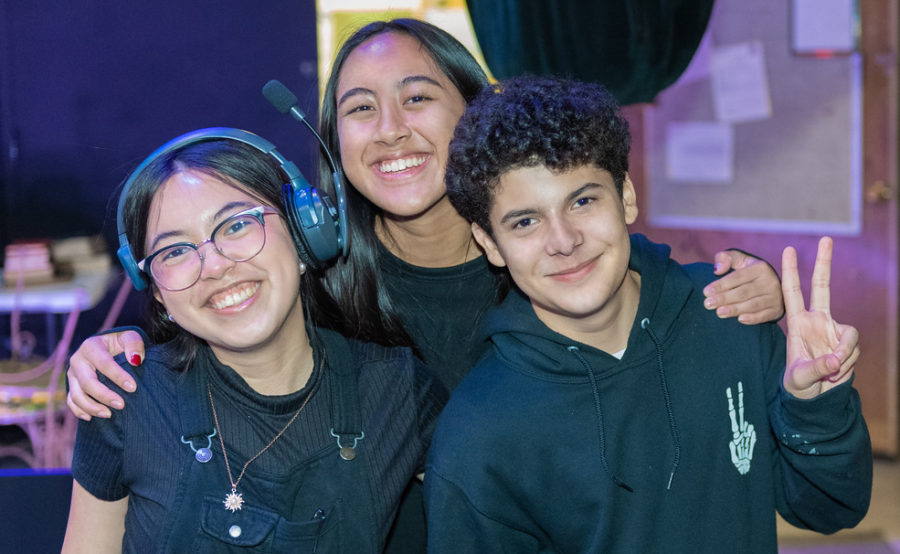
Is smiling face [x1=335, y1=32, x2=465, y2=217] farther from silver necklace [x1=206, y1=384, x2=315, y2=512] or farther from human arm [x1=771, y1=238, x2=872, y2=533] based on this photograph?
human arm [x1=771, y1=238, x2=872, y2=533]

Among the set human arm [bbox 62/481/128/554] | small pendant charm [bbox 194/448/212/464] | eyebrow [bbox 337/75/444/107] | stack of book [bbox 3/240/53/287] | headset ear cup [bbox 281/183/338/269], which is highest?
eyebrow [bbox 337/75/444/107]

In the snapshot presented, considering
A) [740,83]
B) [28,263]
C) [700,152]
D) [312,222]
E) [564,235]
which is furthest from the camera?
[700,152]

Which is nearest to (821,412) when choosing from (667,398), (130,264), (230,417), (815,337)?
(815,337)

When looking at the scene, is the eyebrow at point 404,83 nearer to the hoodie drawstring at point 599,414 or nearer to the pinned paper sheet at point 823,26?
the hoodie drawstring at point 599,414

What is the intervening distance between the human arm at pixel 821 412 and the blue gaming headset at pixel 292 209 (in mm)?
864

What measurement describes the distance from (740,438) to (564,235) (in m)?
0.51

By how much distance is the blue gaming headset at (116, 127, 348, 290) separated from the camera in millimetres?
1652

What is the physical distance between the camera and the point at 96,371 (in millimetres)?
1704

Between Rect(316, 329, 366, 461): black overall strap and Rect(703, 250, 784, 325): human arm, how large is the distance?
27.9 inches

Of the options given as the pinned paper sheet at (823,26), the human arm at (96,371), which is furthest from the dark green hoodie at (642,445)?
the pinned paper sheet at (823,26)

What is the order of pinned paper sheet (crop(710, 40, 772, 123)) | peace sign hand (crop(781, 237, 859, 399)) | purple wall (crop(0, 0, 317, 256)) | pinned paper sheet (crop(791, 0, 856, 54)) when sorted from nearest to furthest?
1. peace sign hand (crop(781, 237, 859, 399))
2. purple wall (crop(0, 0, 317, 256))
3. pinned paper sheet (crop(791, 0, 856, 54))
4. pinned paper sheet (crop(710, 40, 772, 123))

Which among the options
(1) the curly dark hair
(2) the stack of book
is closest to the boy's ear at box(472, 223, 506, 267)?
(1) the curly dark hair

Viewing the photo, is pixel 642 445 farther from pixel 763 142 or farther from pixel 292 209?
pixel 763 142

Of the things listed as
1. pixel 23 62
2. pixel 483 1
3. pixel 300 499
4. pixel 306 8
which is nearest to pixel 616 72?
Result: pixel 483 1
